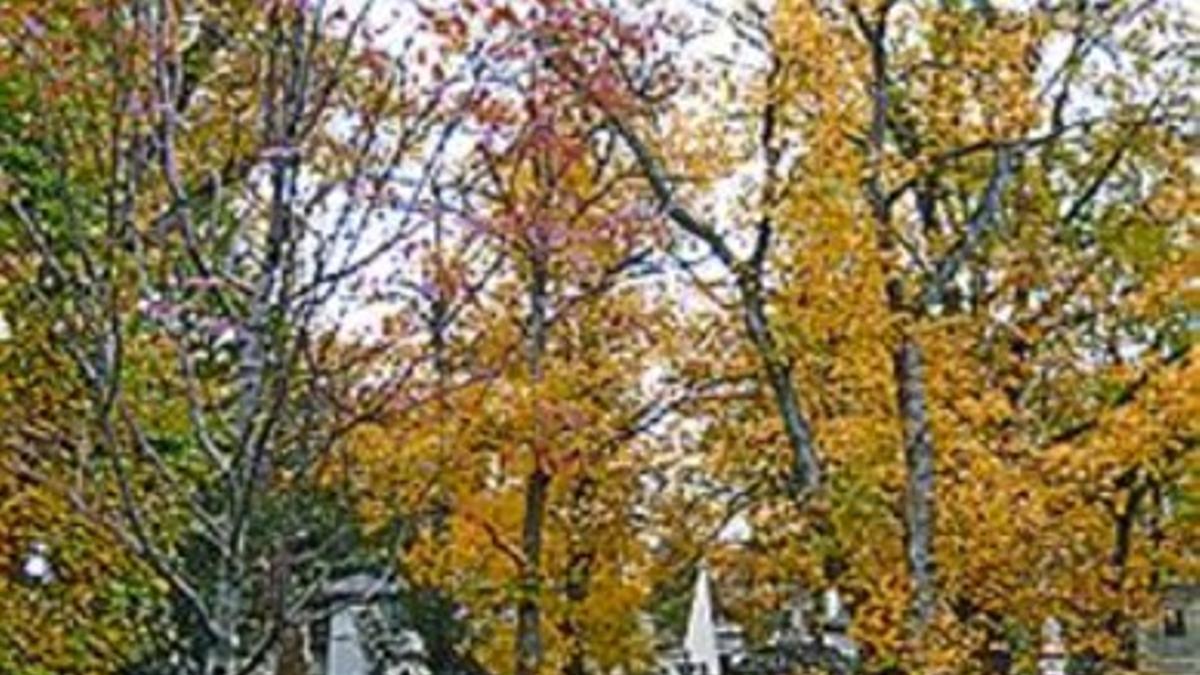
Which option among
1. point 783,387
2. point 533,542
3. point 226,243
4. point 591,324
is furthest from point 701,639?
point 226,243

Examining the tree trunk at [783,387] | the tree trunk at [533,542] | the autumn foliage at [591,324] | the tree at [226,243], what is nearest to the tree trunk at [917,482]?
the autumn foliage at [591,324]

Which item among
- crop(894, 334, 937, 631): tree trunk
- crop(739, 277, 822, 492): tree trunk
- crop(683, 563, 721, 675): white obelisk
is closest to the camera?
crop(894, 334, 937, 631): tree trunk

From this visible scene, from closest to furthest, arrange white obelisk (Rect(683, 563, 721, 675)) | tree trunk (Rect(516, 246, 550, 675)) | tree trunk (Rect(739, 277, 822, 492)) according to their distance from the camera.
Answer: tree trunk (Rect(739, 277, 822, 492)) → white obelisk (Rect(683, 563, 721, 675)) → tree trunk (Rect(516, 246, 550, 675))

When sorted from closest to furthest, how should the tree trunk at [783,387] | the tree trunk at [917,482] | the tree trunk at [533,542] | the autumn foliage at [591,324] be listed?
the autumn foliage at [591,324] < the tree trunk at [917,482] < the tree trunk at [783,387] < the tree trunk at [533,542]

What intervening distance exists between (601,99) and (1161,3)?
4882 mm

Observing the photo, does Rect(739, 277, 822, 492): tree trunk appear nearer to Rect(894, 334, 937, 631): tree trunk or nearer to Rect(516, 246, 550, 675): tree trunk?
Rect(894, 334, 937, 631): tree trunk

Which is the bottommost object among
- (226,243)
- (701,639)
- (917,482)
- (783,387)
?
(701,639)

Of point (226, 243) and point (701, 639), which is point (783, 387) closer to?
point (701, 639)

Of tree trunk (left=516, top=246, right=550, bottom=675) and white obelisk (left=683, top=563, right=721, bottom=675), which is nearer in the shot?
white obelisk (left=683, top=563, right=721, bottom=675)

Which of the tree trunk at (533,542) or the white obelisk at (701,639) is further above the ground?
the tree trunk at (533,542)

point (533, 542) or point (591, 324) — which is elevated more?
point (591, 324)

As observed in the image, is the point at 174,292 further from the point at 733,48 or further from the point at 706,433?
the point at 706,433

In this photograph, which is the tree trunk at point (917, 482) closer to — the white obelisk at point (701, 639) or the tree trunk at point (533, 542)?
the white obelisk at point (701, 639)

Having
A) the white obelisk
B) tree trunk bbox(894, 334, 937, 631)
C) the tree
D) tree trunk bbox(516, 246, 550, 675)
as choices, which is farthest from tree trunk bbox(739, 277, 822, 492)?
the tree
